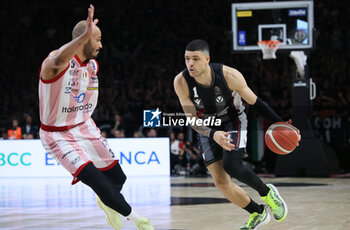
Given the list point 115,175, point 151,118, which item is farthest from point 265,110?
point 151,118

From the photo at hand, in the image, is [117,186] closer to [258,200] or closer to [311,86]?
[258,200]

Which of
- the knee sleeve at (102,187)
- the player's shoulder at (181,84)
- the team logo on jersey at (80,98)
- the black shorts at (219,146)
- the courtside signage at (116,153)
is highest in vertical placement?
the player's shoulder at (181,84)

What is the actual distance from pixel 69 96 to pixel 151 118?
10858mm

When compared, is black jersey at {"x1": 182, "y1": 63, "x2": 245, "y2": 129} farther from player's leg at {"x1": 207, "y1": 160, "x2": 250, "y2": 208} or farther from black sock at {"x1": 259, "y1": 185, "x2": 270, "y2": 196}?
black sock at {"x1": 259, "y1": 185, "x2": 270, "y2": 196}

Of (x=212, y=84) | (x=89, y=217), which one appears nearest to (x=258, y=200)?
(x=89, y=217)

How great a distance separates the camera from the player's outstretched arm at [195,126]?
568 centimetres

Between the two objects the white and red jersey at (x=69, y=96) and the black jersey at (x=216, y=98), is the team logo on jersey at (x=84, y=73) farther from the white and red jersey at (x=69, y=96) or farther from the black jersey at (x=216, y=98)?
the black jersey at (x=216, y=98)

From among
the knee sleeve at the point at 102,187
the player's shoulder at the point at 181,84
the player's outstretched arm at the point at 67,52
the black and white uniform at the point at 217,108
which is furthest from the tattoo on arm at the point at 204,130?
the player's outstretched arm at the point at 67,52

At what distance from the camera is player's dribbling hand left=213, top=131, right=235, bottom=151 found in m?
5.67

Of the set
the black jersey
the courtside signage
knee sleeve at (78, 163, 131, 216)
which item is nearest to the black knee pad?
the black jersey

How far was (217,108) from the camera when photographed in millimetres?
6066

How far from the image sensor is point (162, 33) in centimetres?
2369

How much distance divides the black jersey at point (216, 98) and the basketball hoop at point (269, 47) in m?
8.24

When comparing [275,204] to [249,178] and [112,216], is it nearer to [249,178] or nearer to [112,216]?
[249,178]
